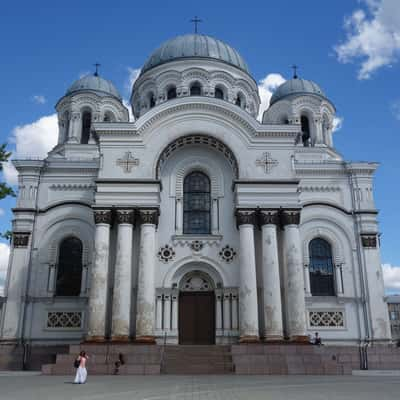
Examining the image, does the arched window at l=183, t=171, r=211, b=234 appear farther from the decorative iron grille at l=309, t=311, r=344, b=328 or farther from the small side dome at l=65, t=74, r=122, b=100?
the small side dome at l=65, t=74, r=122, b=100

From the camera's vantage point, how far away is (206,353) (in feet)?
62.7

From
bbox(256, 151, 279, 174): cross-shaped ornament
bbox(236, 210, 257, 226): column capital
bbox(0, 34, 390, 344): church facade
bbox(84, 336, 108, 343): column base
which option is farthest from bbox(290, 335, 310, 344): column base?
bbox(84, 336, 108, 343): column base

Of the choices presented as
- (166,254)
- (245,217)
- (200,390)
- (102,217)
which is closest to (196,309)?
(166,254)

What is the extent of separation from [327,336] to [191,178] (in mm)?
10304

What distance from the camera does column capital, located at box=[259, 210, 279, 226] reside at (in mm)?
22156

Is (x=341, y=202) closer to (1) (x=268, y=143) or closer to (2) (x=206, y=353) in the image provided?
(1) (x=268, y=143)

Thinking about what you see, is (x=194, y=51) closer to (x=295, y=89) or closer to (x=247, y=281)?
(x=295, y=89)

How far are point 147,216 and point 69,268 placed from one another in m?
5.25

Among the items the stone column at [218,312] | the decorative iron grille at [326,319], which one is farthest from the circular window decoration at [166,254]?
the decorative iron grille at [326,319]

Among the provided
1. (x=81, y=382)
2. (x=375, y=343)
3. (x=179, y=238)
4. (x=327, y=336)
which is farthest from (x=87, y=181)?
(x=375, y=343)

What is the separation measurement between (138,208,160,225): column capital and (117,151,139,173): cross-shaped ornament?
2.32m

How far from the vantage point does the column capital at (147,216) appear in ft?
72.2

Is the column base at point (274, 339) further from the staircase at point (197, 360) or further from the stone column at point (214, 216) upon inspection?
the stone column at point (214, 216)

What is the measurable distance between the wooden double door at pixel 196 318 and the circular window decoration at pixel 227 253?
181 centimetres
